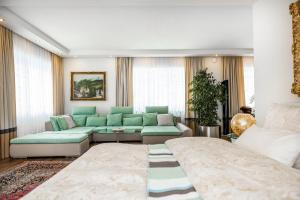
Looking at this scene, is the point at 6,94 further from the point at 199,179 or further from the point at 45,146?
the point at 199,179

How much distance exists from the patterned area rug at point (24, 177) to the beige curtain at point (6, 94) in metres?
0.79

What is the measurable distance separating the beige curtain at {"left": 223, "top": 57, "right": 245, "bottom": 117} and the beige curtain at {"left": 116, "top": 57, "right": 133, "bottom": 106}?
3026 millimetres

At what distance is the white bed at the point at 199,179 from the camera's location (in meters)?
0.99

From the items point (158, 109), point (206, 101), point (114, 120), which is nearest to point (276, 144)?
point (206, 101)

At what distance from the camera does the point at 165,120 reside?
19.9 feet

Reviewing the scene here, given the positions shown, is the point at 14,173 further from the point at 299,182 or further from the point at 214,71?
the point at 214,71

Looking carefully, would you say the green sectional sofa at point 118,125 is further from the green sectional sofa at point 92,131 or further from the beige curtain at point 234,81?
the beige curtain at point 234,81

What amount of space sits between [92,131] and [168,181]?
15.3ft

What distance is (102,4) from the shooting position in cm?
307

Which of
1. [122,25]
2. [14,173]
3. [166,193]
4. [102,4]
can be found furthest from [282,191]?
[122,25]

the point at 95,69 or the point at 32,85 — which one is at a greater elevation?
the point at 95,69

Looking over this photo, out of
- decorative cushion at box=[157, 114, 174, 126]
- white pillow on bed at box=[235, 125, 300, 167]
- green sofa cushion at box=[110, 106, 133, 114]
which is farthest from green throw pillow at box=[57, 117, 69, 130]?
white pillow on bed at box=[235, 125, 300, 167]

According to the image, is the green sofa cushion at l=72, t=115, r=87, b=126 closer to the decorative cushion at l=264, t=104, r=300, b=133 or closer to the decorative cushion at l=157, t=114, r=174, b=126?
the decorative cushion at l=157, t=114, r=174, b=126

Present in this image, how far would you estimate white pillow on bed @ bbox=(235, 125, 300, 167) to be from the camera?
1.47 metres
